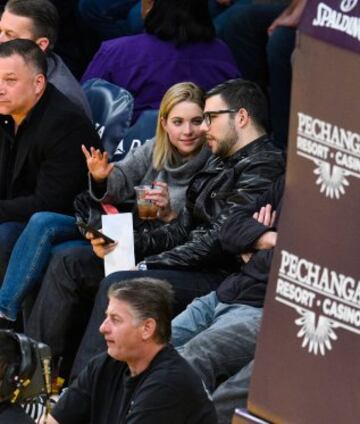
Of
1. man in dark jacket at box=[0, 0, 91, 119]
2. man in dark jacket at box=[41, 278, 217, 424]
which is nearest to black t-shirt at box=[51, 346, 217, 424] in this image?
man in dark jacket at box=[41, 278, 217, 424]

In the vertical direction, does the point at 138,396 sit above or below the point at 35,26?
below

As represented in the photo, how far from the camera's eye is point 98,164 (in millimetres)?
6988

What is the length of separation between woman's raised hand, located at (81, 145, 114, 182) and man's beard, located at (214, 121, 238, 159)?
80 cm

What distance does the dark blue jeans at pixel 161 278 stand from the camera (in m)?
6.31

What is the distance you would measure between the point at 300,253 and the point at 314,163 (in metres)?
0.19

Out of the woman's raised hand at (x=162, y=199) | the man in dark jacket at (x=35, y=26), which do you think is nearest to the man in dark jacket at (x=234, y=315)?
the woman's raised hand at (x=162, y=199)

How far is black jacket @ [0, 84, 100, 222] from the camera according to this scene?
729 cm

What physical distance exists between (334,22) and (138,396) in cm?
274

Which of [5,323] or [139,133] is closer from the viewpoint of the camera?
[5,323]

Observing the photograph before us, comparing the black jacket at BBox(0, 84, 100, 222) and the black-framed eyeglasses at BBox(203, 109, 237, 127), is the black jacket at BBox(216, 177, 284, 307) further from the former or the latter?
the black jacket at BBox(0, 84, 100, 222)

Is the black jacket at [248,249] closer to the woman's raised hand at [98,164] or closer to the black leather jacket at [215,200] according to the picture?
the black leather jacket at [215,200]

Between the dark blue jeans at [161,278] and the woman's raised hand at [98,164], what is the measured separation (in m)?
0.80

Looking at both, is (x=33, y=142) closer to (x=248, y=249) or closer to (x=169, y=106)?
(x=169, y=106)

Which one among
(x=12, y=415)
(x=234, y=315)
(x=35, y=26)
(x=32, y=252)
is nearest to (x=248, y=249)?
(x=234, y=315)
